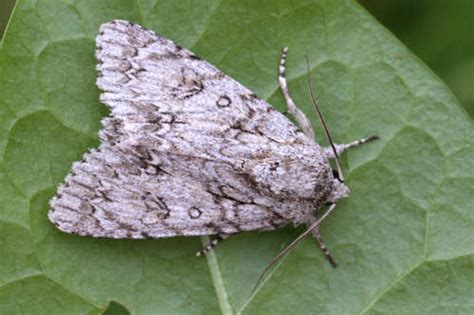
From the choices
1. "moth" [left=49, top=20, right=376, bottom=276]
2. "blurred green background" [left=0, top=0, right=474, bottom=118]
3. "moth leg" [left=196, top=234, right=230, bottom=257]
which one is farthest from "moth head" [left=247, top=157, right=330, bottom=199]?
"blurred green background" [left=0, top=0, right=474, bottom=118]

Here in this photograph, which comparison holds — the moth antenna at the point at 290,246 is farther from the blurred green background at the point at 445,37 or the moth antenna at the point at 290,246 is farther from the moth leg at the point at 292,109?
the blurred green background at the point at 445,37

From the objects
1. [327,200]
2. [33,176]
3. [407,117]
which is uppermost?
[407,117]

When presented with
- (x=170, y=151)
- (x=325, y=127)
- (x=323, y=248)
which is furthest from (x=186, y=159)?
(x=323, y=248)

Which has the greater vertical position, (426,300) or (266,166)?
(266,166)

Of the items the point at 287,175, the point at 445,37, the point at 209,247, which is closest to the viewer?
the point at 287,175

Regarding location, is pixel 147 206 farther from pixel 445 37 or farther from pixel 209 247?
pixel 445 37

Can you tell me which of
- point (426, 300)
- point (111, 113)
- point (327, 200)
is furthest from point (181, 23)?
point (426, 300)

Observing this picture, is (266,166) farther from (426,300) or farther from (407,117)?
(426,300)
